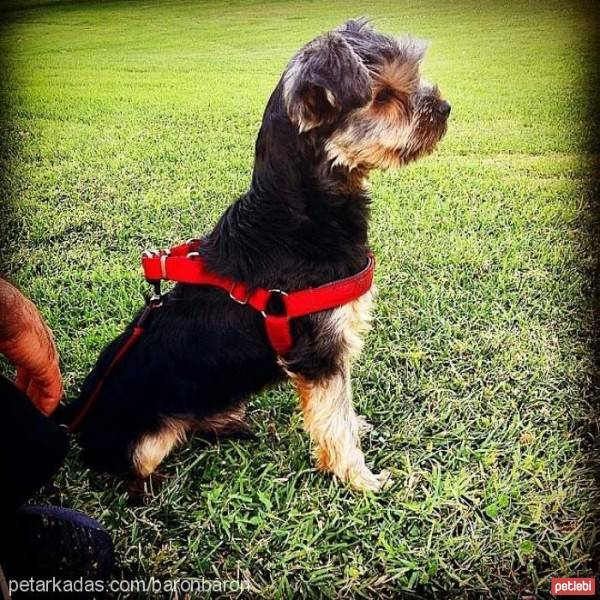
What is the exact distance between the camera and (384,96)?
1.67 meters

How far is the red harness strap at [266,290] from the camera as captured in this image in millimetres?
1698

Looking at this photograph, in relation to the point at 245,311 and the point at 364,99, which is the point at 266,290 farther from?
the point at 364,99

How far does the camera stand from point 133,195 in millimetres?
2117

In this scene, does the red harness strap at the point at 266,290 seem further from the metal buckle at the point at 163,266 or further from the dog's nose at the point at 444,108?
the dog's nose at the point at 444,108

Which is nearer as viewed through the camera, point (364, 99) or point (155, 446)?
point (364, 99)

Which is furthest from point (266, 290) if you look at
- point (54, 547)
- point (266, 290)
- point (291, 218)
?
point (54, 547)

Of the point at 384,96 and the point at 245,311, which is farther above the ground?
the point at 384,96

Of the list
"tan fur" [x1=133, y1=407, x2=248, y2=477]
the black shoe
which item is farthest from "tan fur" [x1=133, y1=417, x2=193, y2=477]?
the black shoe

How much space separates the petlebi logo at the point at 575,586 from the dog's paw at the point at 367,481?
0.51 m

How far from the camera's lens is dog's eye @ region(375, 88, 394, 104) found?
1653mm

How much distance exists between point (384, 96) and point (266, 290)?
555 millimetres

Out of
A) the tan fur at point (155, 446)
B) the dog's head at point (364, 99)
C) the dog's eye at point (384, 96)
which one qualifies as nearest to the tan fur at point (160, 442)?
the tan fur at point (155, 446)

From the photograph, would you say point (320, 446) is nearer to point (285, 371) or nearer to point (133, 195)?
point (285, 371)

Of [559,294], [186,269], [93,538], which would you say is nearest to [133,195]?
[186,269]
